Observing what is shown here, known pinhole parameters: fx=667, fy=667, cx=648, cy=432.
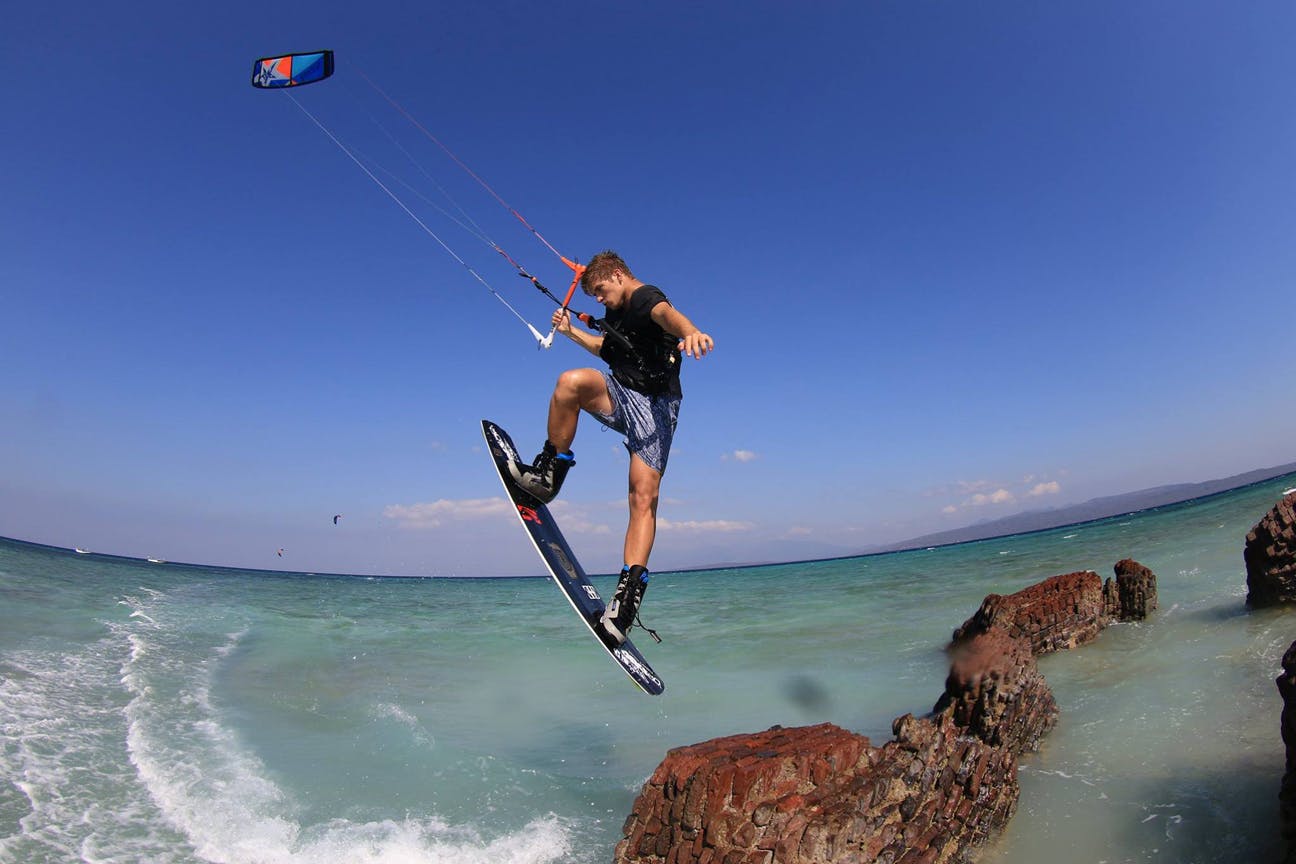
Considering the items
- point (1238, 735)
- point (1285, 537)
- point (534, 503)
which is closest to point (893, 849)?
point (1238, 735)

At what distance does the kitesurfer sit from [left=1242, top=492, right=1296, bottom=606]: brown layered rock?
8.32 m

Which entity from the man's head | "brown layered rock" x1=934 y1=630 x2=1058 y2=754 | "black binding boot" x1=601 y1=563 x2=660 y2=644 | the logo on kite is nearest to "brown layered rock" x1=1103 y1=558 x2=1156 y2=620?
"brown layered rock" x1=934 y1=630 x2=1058 y2=754

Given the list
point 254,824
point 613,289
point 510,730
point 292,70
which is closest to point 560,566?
point 613,289

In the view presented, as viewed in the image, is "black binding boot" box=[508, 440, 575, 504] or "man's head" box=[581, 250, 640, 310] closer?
"man's head" box=[581, 250, 640, 310]

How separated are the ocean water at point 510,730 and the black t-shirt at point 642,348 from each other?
3.57 meters

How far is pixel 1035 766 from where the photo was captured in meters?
5.36

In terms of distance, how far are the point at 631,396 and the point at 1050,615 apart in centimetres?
752

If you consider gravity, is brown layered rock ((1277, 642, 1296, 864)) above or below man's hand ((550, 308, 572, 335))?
below

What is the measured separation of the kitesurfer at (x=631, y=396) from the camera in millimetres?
5102

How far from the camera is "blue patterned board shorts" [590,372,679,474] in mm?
5215

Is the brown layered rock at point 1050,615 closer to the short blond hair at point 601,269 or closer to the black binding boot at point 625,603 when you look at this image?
the black binding boot at point 625,603

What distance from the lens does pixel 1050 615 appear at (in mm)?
9250

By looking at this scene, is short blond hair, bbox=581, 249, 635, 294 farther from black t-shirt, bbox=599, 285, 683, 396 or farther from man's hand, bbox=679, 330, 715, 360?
man's hand, bbox=679, 330, 715, 360

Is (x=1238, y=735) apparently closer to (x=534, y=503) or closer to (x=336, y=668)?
(x=534, y=503)
